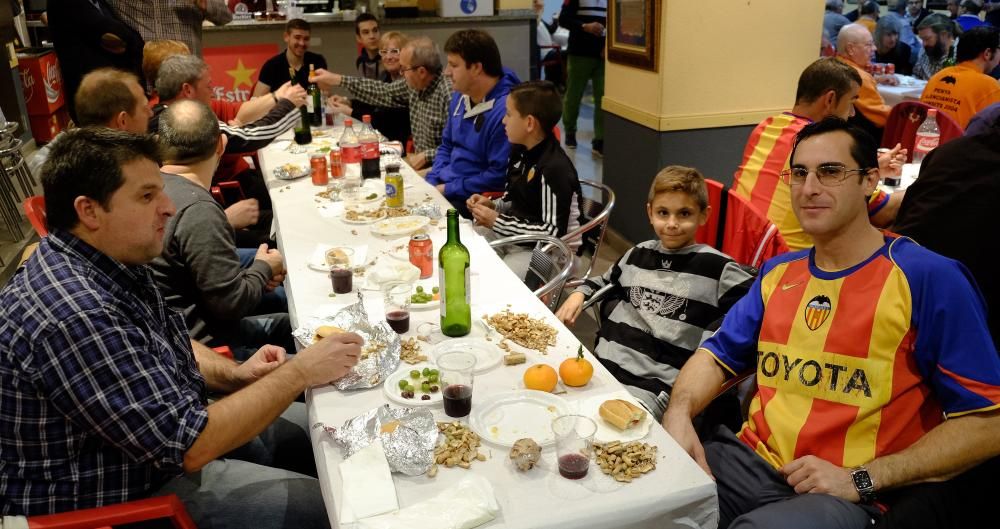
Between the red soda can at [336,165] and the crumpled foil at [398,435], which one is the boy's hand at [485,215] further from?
the crumpled foil at [398,435]

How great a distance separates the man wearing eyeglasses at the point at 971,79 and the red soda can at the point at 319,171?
3.97 meters

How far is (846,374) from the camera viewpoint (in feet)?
5.43

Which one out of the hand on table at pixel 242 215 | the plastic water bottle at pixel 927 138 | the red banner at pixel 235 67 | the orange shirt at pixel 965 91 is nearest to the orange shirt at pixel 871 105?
the orange shirt at pixel 965 91

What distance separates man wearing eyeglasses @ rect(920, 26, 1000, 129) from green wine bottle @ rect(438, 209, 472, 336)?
4195 millimetres

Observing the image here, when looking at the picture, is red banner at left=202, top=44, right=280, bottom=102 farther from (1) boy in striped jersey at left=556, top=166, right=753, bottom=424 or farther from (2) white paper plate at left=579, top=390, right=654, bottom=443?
(2) white paper plate at left=579, top=390, right=654, bottom=443

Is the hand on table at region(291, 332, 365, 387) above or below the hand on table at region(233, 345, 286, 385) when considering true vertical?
above

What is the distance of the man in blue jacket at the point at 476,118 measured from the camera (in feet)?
12.6

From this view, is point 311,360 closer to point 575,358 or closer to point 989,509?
point 575,358

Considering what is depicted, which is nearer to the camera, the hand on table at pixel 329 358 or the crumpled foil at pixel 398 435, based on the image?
the crumpled foil at pixel 398 435

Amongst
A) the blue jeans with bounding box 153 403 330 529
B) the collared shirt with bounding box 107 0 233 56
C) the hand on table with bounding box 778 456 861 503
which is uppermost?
the collared shirt with bounding box 107 0 233 56

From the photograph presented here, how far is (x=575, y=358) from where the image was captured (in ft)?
5.79

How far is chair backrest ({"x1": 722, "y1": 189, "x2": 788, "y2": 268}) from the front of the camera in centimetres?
248

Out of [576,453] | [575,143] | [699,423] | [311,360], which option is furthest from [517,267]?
[575,143]

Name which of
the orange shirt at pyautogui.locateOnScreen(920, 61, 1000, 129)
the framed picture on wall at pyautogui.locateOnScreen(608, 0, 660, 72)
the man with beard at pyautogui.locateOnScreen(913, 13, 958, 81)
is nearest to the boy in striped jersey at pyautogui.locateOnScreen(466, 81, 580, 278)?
the framed picture on wall at pyautogui.locateOnScreen(608, 0, 660, 72)
